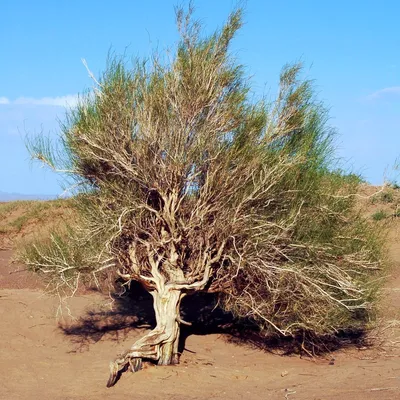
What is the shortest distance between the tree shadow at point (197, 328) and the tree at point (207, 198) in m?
1.03

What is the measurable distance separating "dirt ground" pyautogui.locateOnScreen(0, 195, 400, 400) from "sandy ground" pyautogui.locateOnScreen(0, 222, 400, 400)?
2cm

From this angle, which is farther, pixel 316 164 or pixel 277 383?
pixel 316 164

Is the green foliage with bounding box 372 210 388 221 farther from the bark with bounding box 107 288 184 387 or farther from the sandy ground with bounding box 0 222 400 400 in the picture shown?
the bark with bounding box 107 288 184 387

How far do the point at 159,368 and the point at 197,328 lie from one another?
369cm

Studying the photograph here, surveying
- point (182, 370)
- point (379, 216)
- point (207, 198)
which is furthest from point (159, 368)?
point (379, 216)

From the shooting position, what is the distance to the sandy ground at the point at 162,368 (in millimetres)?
10617

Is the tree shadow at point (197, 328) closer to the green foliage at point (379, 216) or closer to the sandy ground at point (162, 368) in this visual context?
the sandy ground at point (162, 368)

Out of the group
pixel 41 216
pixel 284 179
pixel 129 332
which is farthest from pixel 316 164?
pixel 41 216

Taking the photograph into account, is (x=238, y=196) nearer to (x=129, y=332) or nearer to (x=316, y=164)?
(x=316, y=164)

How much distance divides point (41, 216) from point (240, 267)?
23686mm

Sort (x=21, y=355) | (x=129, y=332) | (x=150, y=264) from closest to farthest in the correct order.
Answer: (x=150, y=264) → (x=21, y=355) → (x=129, y=332)

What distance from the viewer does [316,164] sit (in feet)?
40.7

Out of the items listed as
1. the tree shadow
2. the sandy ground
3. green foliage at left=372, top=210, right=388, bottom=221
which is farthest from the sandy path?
green foliage at left=372, top=210, right=388, bottom=221

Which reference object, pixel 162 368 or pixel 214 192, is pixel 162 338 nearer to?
pixel 162 368
